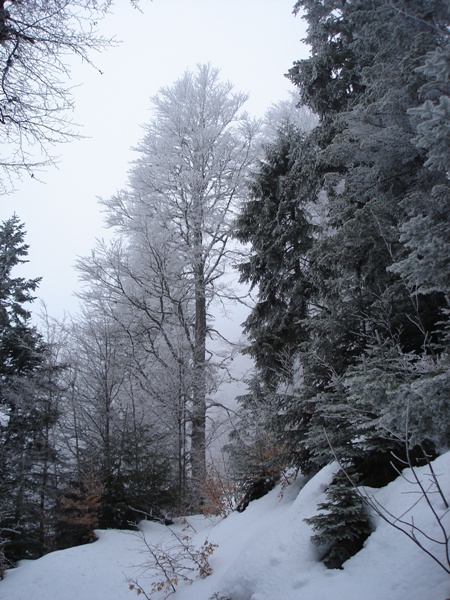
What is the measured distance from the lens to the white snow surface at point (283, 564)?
2.33 meters

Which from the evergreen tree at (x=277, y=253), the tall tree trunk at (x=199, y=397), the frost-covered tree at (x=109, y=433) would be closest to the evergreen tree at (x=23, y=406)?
the frost-covered tree at (x=109, y=433)

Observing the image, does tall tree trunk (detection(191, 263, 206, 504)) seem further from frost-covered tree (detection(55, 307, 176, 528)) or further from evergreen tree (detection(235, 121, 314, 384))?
evergreen tree (detection(235, 121, 314, 384))

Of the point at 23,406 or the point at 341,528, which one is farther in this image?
the point at 23,406

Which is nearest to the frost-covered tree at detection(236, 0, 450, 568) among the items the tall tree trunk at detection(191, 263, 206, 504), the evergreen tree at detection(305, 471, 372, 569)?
the evergreen tree at detection(305, 471, 372, 569)

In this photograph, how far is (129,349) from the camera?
10367mm

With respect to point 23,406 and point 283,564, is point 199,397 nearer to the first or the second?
point 23,406

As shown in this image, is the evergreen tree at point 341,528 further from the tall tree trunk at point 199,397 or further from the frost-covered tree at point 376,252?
the tall tree trunk at point 199,397

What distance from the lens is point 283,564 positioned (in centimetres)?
313

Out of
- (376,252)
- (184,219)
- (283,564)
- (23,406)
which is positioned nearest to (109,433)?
(23,406)

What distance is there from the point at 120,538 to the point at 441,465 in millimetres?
6646

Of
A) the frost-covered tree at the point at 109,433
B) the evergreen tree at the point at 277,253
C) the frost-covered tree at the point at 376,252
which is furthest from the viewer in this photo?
the frost-covered tree at the point at 109,433

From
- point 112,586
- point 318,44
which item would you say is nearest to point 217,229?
point 318,44

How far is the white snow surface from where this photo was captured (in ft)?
7.66

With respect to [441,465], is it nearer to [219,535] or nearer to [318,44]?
[219,535]
